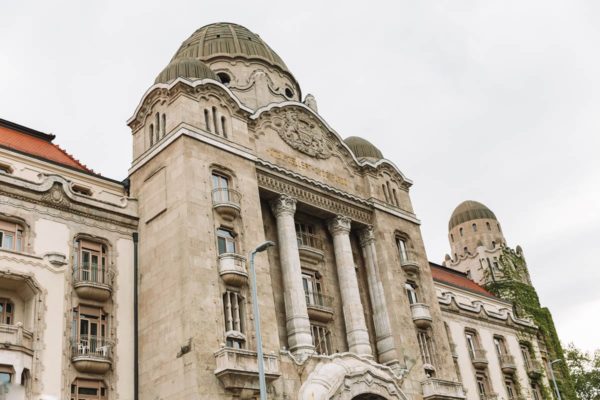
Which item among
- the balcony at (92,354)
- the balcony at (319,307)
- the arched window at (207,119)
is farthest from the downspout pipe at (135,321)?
the balcony at (319,307)

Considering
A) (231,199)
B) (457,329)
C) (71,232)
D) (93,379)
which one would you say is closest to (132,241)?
(71,232)

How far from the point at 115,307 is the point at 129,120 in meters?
11.9

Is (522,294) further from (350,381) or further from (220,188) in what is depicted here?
→ (220,188)

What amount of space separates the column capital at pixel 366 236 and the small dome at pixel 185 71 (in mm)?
13632

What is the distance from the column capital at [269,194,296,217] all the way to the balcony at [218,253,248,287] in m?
6.00

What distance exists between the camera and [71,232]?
31.7 m

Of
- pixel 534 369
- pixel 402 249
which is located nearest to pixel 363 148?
pixel 402 249

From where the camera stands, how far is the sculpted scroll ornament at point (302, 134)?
4019 centimetres

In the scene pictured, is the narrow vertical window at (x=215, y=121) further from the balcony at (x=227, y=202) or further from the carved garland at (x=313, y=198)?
the balcony at (x=227, y=202)

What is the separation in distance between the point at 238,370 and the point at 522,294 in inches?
1807

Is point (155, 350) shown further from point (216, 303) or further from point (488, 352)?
point (488, 352)

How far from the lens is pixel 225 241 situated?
33.3m

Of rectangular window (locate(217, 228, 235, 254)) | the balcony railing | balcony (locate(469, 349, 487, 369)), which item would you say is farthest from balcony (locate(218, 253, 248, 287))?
balcony (locate(469, 349, 487, 369))

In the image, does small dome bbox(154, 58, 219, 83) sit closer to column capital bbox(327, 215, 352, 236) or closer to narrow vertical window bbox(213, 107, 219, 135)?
narrow vertical window bbox(213, 107, 219, 135)
